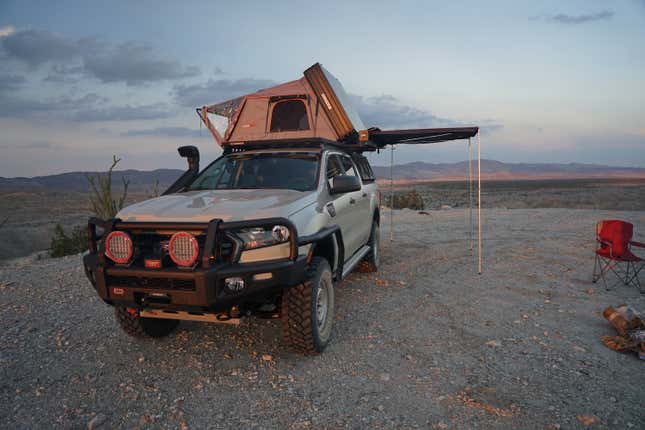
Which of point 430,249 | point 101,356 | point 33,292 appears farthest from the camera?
point 430,249

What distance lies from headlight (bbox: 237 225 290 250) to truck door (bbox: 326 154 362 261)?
115 centimetres

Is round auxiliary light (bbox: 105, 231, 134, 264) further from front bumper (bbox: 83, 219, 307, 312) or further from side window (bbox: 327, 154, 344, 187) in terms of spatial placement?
side window (bbox: 327, 154, 344, 187)

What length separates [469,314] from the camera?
5.03 meters

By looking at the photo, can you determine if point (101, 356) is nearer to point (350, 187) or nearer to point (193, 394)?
point (193, 394)

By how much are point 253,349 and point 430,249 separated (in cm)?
599

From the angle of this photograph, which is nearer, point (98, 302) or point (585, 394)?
point (585, 394)

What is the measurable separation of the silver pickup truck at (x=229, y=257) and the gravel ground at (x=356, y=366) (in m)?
0.43

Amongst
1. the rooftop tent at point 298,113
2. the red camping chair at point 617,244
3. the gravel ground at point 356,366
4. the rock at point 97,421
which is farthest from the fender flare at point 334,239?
the red camping chair at point 617,244

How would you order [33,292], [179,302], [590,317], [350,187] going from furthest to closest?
[33,292], [590,317], [350,187], [179,302]

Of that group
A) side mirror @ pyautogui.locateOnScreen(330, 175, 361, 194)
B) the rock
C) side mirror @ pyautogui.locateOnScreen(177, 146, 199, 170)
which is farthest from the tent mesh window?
the rock

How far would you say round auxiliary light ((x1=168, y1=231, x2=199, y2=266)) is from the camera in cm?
317

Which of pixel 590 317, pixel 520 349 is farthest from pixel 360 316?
pixel 590 317

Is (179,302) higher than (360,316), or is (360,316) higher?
(179,302)

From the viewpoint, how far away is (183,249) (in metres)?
3.19
